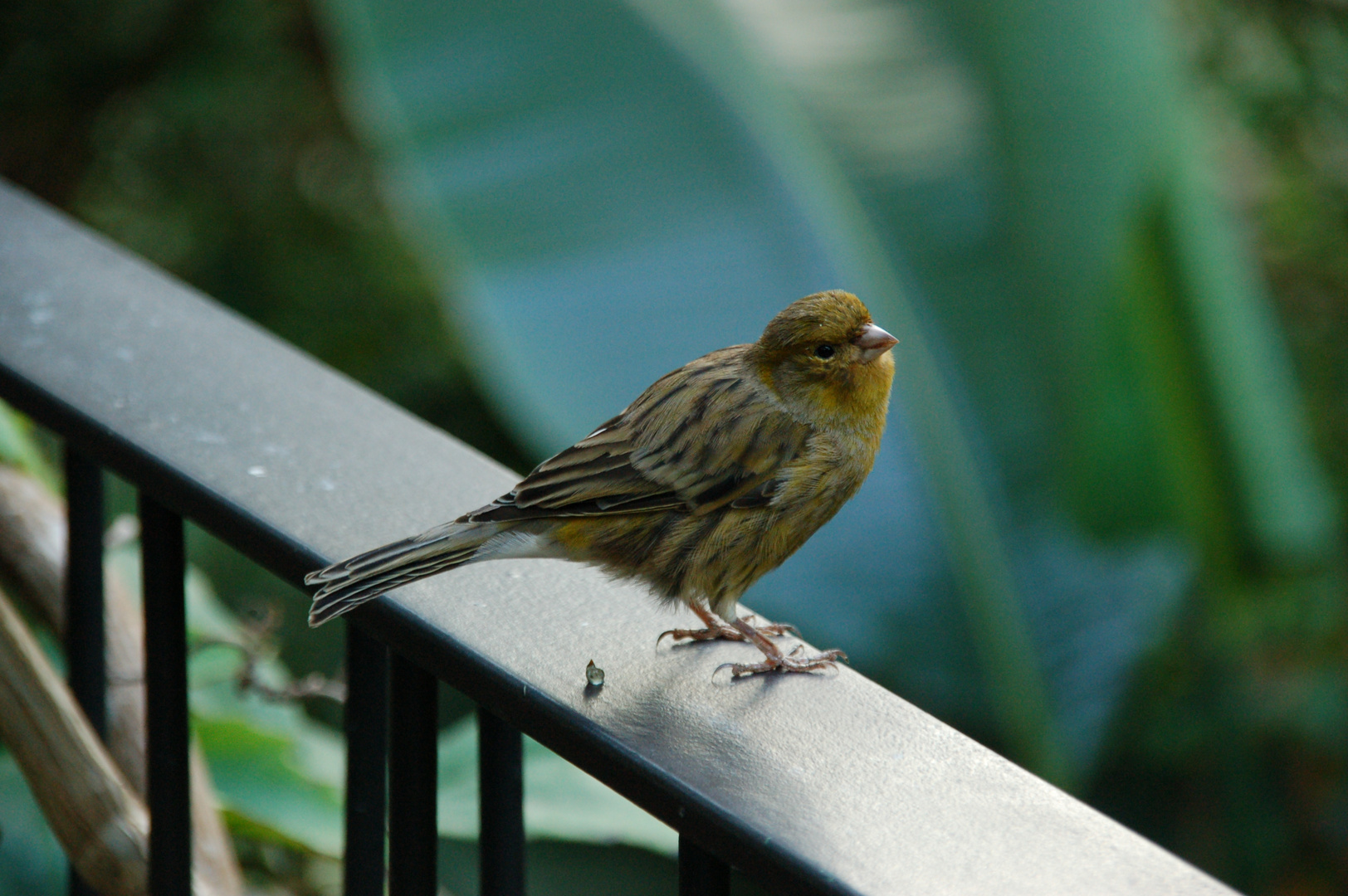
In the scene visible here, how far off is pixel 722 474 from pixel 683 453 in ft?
0.20

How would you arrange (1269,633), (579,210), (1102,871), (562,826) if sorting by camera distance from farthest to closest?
(1269,633)
(579,210)
(562,826)
(1102,871)

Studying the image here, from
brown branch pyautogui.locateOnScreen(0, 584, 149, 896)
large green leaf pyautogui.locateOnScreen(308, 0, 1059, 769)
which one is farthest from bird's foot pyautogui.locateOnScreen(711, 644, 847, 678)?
large green leaf pyautogui.locateOnScreen(308, 0, 1059, 769)

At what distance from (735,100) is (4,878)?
8.93 ft

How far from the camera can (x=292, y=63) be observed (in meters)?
7.53

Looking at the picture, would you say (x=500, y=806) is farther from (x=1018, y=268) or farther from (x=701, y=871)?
(x=1018, y=268)

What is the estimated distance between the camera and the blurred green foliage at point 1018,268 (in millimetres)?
4234

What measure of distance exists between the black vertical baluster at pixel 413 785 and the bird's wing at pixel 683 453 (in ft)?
1.29

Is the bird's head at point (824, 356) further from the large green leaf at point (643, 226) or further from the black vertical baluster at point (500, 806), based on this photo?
the large green leaf at point (643, 226)

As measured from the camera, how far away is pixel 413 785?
1.58 metres

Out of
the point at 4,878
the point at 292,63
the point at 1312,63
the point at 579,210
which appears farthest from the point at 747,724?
the point at 292,63

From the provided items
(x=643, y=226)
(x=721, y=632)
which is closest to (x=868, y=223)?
(x=643, y=226)

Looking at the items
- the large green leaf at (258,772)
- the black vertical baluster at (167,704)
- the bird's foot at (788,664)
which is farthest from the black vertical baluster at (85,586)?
the bird's foot at (788,664)

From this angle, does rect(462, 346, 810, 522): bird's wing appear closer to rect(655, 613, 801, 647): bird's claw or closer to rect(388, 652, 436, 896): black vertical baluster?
rect(655, 613, 801, 647): bird's claw

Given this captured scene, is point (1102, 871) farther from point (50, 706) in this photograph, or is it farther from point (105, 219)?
point (105, 219)
